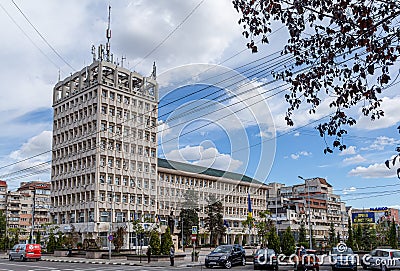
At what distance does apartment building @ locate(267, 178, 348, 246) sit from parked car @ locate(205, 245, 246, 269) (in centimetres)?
8383

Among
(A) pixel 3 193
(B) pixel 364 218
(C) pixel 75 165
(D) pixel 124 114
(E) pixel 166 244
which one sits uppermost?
(D) pixel 124 114

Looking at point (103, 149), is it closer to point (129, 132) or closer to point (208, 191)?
point (129, 132)

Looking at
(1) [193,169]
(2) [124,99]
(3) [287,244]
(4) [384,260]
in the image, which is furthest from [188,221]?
(4) [384,260]

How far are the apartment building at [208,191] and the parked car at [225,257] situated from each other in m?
50.8

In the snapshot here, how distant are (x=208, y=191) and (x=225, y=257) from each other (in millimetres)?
70751

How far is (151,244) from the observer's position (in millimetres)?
44156

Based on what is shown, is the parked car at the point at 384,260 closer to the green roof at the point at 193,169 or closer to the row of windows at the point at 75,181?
the row of windows at the point at 75,181

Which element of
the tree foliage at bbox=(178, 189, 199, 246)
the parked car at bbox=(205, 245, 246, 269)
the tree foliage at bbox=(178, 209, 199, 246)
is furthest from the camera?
the tree foliage at bbox=(178, 189, 199, 246)

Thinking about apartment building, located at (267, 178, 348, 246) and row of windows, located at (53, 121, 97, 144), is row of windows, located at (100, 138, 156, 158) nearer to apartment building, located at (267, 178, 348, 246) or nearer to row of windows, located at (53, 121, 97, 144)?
row of windows, located at (53, 121, 97, 144)

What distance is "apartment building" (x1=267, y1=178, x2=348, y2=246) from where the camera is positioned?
122 m

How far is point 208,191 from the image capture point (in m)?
105

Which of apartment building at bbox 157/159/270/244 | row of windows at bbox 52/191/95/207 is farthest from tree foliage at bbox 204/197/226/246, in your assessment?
row of windows at bbox 52/191/95/207

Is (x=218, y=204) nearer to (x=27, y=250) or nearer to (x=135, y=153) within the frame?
(x=135, y=153)

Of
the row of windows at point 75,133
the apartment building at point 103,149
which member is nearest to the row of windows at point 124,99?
the apartment building at point 103,149
